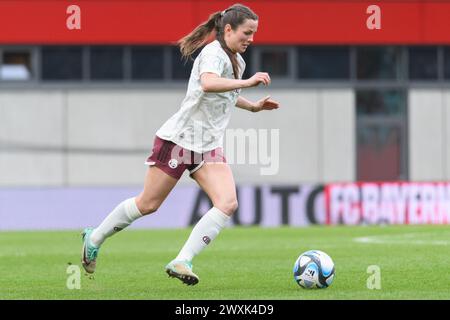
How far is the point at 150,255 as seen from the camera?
1460cm

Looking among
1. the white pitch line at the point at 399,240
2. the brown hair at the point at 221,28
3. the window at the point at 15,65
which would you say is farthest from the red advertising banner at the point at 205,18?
the brown hair at the point at 221,28

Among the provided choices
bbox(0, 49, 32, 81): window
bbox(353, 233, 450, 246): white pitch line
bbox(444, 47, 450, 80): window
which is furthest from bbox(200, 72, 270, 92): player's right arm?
bbox(444, 47, 450, 80): window

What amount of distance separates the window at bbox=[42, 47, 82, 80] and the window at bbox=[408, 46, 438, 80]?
354 inches

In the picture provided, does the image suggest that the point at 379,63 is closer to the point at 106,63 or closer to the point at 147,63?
the point at 147,63

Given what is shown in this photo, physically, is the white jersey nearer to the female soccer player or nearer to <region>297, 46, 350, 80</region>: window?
the female soccer player

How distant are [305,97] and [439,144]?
3.92 m

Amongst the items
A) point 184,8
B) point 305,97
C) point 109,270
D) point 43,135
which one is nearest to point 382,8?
point 305,97

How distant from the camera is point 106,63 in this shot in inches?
1204

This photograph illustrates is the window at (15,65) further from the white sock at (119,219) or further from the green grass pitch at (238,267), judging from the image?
the white sock at (119,219)

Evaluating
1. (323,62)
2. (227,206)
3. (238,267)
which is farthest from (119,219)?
(323,62)

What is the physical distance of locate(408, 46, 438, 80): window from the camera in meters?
31.5

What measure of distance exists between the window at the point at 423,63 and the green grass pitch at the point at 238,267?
1225 cm

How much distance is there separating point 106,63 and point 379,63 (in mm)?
7412
